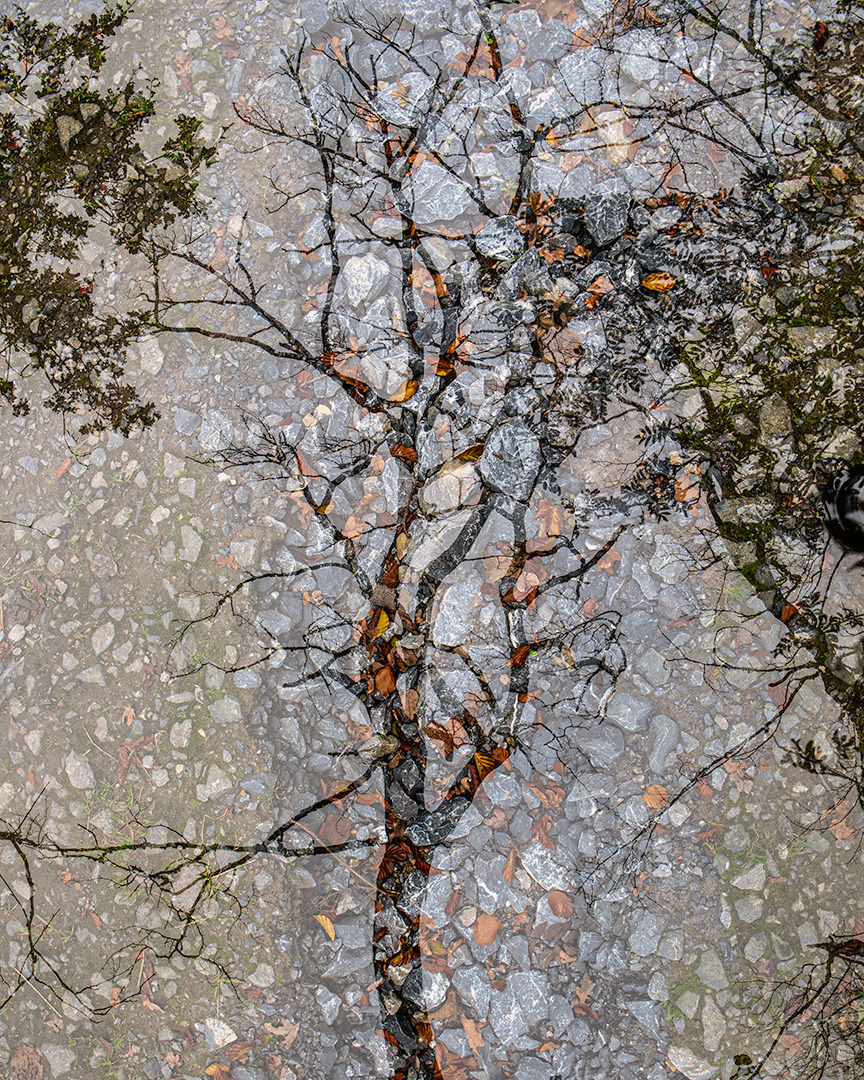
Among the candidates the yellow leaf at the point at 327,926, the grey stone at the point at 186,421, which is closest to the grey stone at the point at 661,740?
the yellow leaf at the point at 327,926

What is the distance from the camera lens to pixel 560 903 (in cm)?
242

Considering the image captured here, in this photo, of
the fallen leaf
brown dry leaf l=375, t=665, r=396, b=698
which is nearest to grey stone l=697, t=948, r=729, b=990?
brown dry leaf l=375, t=665, r=396, b=698

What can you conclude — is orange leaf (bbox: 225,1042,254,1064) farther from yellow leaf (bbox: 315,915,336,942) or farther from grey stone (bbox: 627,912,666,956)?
grey stone (bbox: 627,912,666,956)

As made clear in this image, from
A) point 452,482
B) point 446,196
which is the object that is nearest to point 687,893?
point 452,482

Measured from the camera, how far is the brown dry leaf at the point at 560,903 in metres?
2.41

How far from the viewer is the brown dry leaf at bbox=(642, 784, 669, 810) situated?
2453 millimetres

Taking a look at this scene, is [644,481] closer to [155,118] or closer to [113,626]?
[113,626]

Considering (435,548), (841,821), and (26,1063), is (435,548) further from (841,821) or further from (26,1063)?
(26,1063)

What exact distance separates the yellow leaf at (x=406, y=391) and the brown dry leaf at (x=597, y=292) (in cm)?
83

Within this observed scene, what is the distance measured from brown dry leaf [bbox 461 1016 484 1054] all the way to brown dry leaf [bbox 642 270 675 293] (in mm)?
3099

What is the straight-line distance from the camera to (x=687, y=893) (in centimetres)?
240

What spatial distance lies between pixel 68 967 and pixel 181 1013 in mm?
563

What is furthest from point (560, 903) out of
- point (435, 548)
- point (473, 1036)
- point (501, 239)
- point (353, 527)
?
point (501, 239)

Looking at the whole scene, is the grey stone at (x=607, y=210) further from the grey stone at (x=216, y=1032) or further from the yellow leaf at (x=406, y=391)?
the grey stone at (x=216, y=1032)
